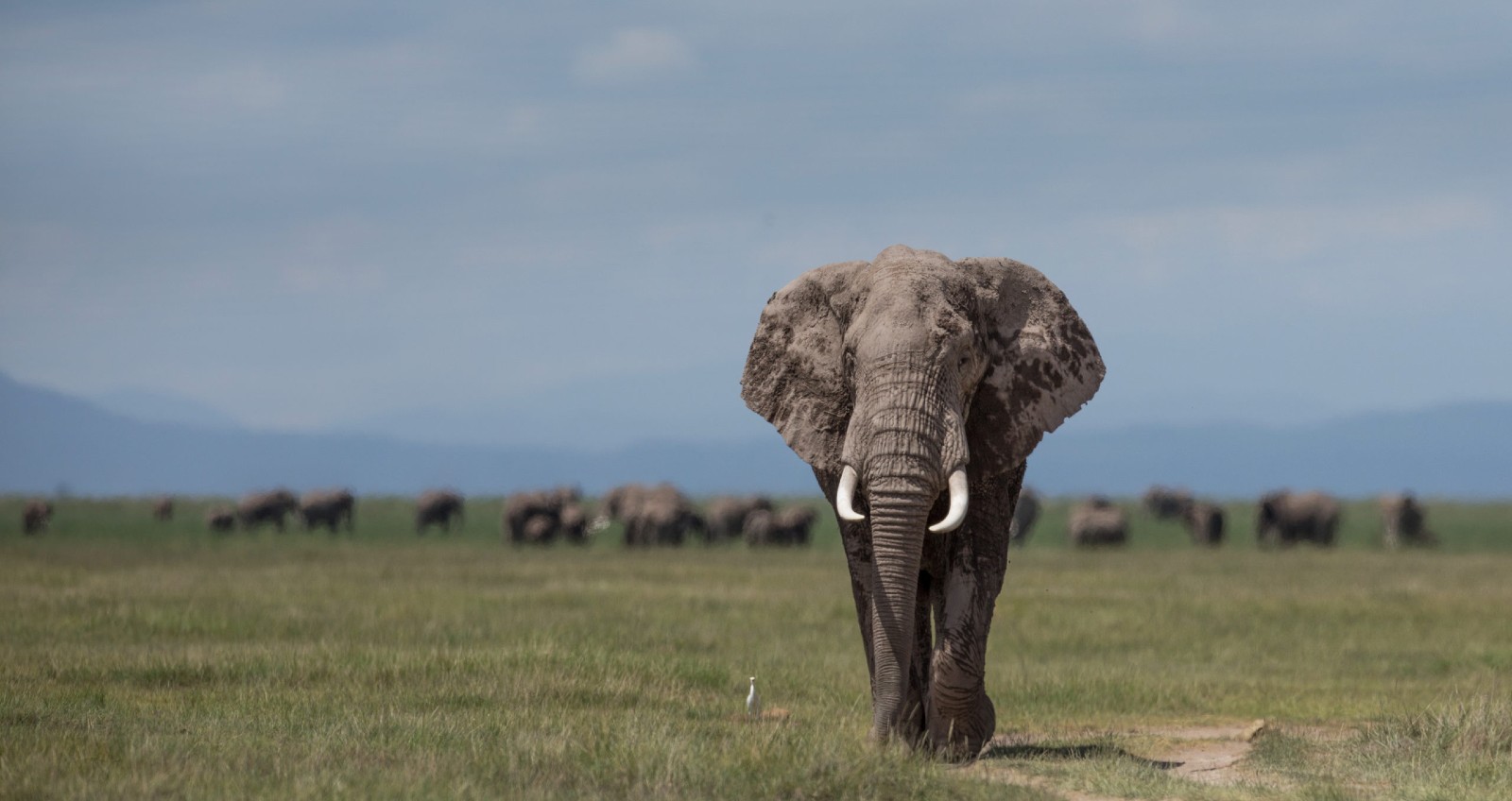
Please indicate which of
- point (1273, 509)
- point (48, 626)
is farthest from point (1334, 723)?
point (1273, 509)

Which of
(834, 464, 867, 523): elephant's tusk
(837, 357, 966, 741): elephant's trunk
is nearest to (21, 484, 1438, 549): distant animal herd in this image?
(837, 357, 966, 741): elephant's trunk

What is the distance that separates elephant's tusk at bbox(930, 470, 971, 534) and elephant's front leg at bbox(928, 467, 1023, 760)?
1.16 metres

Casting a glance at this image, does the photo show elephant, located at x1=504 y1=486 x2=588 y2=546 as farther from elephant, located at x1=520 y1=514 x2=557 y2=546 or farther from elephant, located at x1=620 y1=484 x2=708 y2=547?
elephant, located at x1=620 y1=484 x2=708 y2=547

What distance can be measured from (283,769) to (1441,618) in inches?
901

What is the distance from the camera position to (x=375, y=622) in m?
24.2

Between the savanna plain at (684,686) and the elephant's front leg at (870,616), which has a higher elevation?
the elephant's front leg at (870,616)

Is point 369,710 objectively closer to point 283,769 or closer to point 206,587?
point 283,769

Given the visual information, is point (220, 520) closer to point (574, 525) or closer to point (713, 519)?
point (574, 525)

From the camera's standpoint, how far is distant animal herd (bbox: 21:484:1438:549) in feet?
203

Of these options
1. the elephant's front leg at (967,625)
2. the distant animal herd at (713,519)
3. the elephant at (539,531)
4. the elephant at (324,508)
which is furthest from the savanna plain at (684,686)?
the elephant at (324,508)

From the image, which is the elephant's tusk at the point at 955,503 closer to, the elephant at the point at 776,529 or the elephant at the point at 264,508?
the elephant at the point at 776,529

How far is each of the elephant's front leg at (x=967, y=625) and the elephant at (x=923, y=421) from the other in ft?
0.04

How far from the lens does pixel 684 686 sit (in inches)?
649

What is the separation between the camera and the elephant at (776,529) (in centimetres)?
6150
